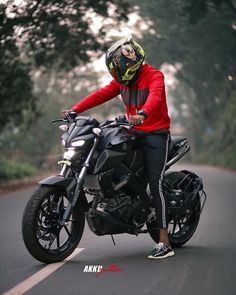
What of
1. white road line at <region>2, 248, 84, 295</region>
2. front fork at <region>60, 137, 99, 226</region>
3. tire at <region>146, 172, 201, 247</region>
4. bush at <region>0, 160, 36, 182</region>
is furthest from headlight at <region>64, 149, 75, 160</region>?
bush at <region>0, 160, 36, 182</region>

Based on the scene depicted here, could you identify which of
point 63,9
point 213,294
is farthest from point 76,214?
point 63,9

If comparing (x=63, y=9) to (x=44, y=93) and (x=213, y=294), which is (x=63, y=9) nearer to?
(x=213, y=294)

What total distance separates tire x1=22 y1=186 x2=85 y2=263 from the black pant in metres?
0.80

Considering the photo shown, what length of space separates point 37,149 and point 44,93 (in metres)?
6.11

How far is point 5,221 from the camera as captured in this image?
37.0 ft

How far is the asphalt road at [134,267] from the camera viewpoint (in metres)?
5.95

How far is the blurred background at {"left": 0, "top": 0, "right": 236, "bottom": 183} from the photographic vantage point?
64.2 feet

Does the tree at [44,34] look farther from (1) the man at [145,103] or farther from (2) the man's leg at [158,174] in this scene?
(2) the man's leg at [158,174]

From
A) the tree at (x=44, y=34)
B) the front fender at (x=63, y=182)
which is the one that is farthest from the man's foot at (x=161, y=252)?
the tree at (x=44, y=34)

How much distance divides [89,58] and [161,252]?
15.2 meters

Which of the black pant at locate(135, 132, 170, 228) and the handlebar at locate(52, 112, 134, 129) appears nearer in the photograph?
the handlebar at locate(52, 112, 134, 129)

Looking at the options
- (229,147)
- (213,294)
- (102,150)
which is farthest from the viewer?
(229,147)

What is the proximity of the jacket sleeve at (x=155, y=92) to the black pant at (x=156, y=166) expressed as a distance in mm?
418

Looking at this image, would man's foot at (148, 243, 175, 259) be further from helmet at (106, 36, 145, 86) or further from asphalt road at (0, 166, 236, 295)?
helmet at (106, 36, 145, 86)
